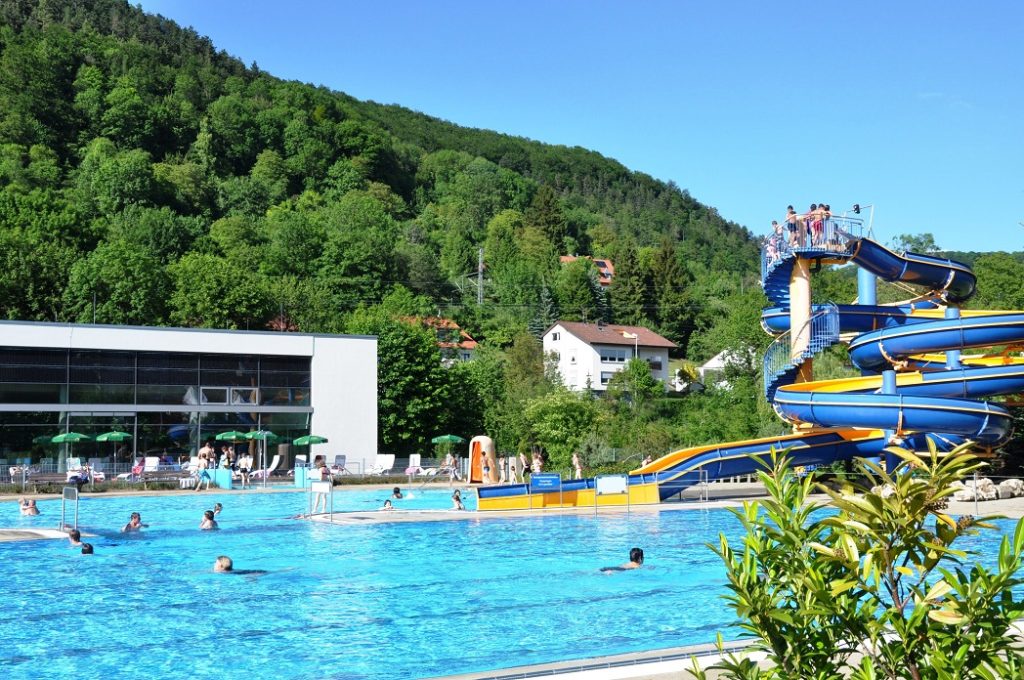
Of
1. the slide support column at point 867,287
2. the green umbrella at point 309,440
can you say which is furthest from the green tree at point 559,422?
the slide support column at point 867,287

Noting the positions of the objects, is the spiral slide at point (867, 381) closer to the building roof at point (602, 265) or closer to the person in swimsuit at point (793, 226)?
the person in swimsuit at point (793, 226)

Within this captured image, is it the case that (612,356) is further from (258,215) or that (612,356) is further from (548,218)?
(258,215)

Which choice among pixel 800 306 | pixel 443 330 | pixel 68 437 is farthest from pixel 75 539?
pixel 443 330

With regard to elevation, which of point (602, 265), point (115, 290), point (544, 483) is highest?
point (602, 265)

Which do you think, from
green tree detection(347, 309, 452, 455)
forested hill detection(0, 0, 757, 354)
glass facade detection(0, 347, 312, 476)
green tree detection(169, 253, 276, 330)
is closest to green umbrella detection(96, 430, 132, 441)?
glass facade detection(0, 347, 312, 476)

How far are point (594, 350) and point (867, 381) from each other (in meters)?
43.9

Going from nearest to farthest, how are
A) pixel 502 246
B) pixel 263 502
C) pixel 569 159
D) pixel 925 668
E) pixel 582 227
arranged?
1. pixel 925 668
2. pixel 263 502
3. pixel 502 246
4. pixel 582 227
5. pixel 569 159

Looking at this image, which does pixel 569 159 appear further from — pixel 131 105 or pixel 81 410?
pixel 81 410

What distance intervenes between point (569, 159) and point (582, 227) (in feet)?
180

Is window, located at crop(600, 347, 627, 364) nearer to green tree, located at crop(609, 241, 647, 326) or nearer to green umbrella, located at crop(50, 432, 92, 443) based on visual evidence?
green tree, located at crop(609, 241, 647, 326)

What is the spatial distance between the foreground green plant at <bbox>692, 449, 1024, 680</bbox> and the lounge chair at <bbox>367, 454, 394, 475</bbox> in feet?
127

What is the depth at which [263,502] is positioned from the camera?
32.2 metres

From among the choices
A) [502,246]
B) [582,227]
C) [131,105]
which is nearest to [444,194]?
[582,227]

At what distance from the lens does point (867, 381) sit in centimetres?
3195
